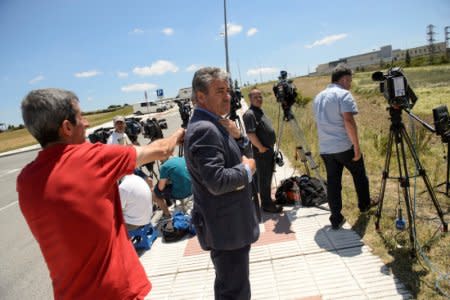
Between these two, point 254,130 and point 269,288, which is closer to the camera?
point 269,288

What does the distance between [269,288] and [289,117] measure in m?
2.71

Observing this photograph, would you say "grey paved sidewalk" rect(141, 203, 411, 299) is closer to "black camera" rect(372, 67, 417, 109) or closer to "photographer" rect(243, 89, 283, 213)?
"photographer" rect(243, 89, 283, 213)

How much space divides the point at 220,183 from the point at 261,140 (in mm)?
3031

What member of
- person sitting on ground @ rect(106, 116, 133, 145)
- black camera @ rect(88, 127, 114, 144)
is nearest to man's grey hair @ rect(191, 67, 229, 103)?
person sitting on ground @ rect(106, 116, 133, 145)

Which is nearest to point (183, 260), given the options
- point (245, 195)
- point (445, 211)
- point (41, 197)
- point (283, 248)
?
point (283, 248)

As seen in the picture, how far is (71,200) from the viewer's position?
4.48 feet

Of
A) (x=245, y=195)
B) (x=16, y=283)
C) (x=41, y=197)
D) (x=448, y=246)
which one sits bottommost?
(x=16, y=283)

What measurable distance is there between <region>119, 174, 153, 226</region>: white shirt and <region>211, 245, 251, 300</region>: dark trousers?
2055 mm

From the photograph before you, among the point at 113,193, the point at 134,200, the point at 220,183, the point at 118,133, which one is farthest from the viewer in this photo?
the point at 118,133

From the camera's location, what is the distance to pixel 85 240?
142 cm

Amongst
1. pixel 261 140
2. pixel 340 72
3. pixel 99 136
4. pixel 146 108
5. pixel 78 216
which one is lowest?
pixel 261 140

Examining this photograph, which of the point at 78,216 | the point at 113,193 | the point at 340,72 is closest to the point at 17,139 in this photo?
the point at 340,72

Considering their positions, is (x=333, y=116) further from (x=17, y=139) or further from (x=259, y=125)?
(x=17, y=139)

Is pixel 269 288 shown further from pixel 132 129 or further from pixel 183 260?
pixel 132 129
